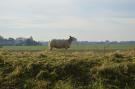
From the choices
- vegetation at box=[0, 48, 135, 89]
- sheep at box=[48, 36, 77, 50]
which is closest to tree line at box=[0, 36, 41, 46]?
sheep at box=[48, 36, 77, 50]

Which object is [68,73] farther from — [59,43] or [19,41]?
[19,41]

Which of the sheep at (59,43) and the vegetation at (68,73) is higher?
the sheep at (59,43)

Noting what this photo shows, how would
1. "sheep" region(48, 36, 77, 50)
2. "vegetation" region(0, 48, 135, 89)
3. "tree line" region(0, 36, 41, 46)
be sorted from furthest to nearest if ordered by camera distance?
"tree line" region(0, 36, 41, 46)
"sheep" region(48, 36, 77, 50)
"vegetation" region(0, 48, 135, 89)

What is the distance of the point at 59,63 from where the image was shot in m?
18.8

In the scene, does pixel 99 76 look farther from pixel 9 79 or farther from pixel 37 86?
pixel 9 79

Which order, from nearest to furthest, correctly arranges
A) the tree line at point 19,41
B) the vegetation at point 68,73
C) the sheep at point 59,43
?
the vegetation at point 68,73
the sheep at point 59,43
the tree line at point 19,41

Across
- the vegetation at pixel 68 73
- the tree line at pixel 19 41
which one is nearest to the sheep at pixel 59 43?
the vegetation at pixel 68 73

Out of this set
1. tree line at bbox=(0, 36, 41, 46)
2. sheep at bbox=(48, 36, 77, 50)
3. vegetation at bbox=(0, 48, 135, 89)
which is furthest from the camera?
tree line at bbox=(0, 36, 41, 46)

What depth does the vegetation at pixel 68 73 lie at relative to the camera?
56.2 ft

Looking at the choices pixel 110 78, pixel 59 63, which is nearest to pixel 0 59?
pixel 59 63

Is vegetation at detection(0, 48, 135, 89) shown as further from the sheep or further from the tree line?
the tree line

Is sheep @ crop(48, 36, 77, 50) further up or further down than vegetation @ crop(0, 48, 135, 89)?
further up

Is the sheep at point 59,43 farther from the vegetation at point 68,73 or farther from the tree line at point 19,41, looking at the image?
the tree line at point 19,41

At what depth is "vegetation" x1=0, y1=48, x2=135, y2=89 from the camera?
56.2 feet
